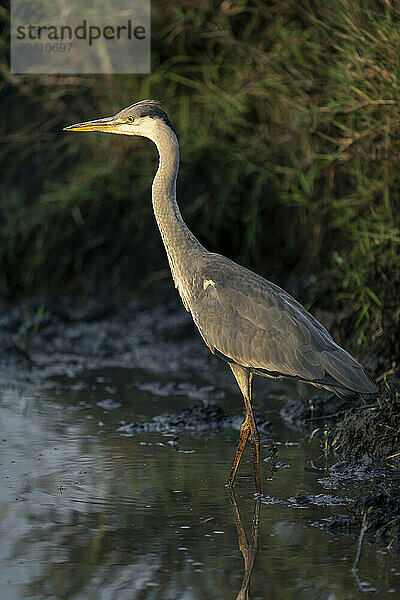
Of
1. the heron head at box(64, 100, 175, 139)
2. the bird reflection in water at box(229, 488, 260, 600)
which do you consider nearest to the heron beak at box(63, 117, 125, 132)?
the heron head at box(64, 100, 175, 139)

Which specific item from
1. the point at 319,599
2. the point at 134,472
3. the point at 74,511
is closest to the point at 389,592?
→ the point at 319,599

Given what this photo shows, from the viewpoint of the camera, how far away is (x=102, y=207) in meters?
9.27

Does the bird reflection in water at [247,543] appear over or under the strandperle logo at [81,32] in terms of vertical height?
under

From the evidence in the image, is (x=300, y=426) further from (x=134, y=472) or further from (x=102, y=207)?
(x=102, y=207)

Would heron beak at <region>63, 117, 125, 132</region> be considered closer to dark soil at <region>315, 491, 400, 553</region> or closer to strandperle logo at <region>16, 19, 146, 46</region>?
dark soil at <region>315, 491, 400, 553</region>

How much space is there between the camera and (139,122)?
6.03m

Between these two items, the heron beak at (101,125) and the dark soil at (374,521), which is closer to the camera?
the dark soil at (374,521)

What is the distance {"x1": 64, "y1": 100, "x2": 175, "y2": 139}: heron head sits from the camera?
19.6 ft

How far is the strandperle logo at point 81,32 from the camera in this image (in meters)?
9.19

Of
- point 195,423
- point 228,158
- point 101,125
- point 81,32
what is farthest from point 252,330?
point 81,32

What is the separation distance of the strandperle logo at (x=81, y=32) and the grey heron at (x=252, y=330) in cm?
383

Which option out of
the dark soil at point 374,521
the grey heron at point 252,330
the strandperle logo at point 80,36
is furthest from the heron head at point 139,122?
the strandperle logo at point 80,36

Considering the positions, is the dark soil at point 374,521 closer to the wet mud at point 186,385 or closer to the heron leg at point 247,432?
the wet mud at point 186,385

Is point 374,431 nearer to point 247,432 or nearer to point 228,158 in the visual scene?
point 247,432
